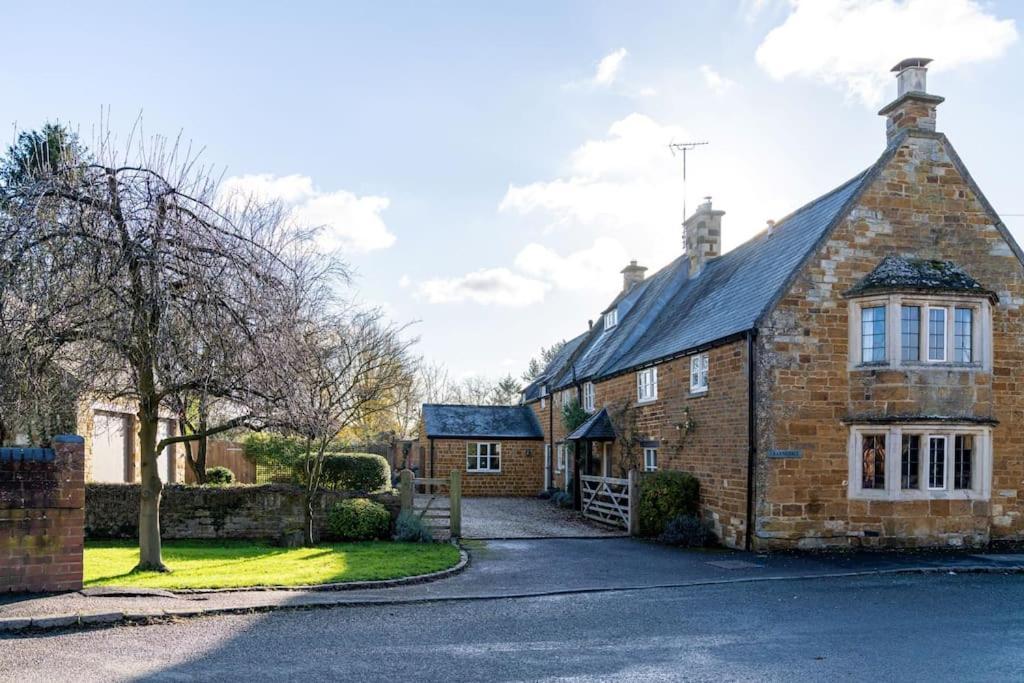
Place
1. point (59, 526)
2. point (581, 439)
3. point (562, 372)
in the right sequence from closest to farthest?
1. point (59, 526)
2. point (581, 439)
3. point (562, 372)

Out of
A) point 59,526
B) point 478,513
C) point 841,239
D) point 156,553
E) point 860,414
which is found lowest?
point 478,513

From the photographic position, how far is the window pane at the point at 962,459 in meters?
17.4

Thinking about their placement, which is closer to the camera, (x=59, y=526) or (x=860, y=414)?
(x=59, y=526)

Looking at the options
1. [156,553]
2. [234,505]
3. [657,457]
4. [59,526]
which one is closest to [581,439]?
[657,457]

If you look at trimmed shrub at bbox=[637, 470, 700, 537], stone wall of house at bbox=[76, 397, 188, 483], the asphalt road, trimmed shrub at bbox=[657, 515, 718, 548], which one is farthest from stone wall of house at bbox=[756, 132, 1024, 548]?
stone wall of house at bbox=[76, 397, 188, 483]

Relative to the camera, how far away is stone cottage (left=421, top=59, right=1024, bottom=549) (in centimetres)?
1692

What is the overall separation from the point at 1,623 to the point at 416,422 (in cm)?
4582

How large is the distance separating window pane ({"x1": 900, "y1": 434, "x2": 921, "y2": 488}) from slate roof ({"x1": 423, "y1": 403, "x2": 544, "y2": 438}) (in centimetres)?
2006

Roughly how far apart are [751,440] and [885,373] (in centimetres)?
316

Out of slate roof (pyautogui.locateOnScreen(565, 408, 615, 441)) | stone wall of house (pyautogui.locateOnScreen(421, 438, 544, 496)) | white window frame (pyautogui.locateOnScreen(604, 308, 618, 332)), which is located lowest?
stone wall of house (pyautogui.locateOnScreen(421, 438, 544, 496))

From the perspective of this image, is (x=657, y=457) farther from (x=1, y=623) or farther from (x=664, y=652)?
(x=1, y=623)

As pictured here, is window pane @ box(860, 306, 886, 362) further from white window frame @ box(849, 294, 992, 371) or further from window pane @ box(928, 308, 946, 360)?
window pane @ box(928, 308, 946, 360)

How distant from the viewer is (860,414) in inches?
675

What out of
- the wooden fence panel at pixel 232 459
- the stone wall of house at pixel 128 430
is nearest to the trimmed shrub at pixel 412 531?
the stone wall of house at pixel 128 430
